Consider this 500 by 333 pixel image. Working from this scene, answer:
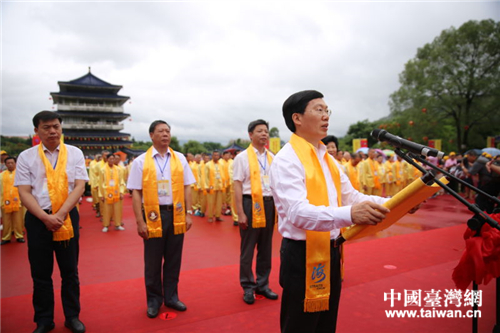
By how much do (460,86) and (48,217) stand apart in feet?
75.5

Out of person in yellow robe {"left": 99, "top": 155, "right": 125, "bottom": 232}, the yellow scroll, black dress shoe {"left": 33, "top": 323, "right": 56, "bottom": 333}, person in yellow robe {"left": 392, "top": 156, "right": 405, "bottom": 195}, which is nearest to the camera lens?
the yellow scroll

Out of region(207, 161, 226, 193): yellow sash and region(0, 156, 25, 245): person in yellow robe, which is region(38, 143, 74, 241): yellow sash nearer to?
region(0, 156, 25, 245): person in yellow robe

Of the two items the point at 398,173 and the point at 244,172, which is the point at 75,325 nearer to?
the point at 244,172

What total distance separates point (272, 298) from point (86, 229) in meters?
5.73

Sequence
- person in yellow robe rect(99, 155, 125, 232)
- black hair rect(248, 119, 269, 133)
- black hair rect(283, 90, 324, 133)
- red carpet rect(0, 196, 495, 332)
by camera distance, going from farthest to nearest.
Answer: person in yellow robe rect(99, 155, 125, 232) → black hair rect(248, 119, 269, 133) → red carpet rect(0, 196, 495, 332) → black hair rect(283, 90, 324, 133)

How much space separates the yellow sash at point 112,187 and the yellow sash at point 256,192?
4.76m

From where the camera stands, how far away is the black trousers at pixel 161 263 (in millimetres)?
3092

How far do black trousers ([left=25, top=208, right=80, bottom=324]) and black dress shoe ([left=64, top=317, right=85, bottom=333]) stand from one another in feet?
0.13

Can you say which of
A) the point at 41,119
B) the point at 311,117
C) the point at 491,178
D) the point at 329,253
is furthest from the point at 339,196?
the point at 491,178

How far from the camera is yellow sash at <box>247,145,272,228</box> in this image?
3393mm

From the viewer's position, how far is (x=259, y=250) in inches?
136

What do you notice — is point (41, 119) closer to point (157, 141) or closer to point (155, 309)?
point (157, 141)

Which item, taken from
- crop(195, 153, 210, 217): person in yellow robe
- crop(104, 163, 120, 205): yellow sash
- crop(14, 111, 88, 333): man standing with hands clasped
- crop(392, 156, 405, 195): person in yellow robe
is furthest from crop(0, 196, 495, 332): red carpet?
crop(392, 156, 405, 195): person in yellow robe

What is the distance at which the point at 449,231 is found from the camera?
246 inches
